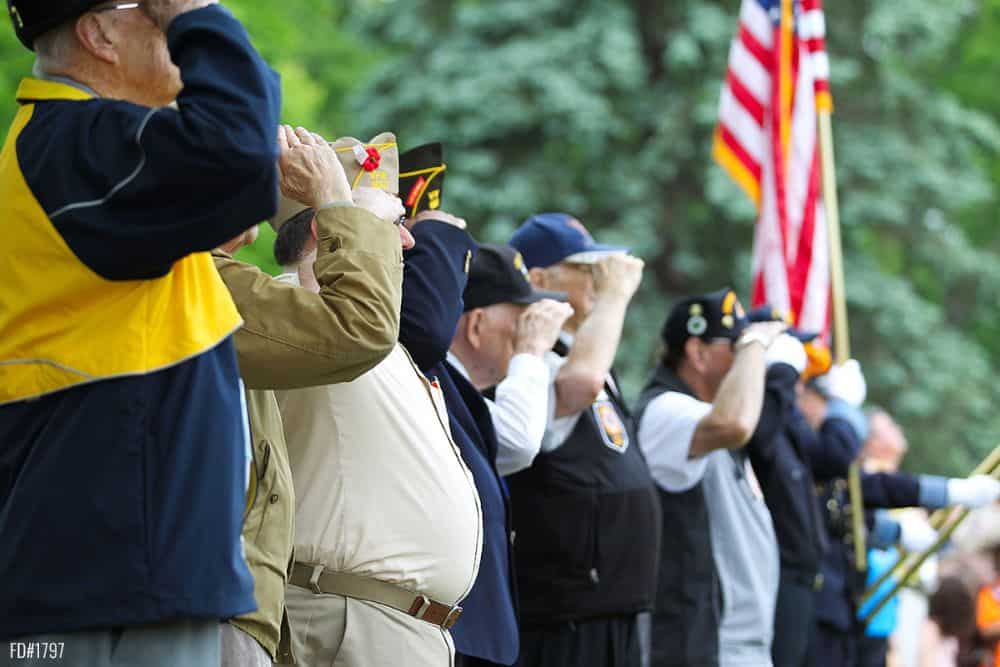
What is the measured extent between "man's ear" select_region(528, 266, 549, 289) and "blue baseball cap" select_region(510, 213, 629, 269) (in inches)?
0.9

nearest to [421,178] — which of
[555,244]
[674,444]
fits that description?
[555,244]

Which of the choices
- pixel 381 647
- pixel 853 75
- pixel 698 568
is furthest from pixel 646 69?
pixel 381 647

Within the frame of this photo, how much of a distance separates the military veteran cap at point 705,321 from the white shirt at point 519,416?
6.58ft

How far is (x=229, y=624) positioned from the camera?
3.17 meters

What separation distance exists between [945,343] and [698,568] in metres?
9.96

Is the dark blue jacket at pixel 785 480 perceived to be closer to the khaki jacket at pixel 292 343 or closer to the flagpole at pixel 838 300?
the flagpole at pixel 838 300

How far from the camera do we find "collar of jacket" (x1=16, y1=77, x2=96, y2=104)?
2.84 meters

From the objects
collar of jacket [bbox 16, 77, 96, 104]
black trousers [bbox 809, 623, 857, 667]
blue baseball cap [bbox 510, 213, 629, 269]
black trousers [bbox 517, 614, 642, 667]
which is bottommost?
black trousers [bbox 809, 623, 857, 667]

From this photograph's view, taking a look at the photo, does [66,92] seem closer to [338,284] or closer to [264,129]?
[264,129]

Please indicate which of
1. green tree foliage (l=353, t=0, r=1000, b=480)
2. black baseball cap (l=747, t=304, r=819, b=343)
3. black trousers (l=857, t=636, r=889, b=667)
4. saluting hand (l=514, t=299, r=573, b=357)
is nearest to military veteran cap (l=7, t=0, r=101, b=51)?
saluting hand (l=514, t=299, r=573, b=357)

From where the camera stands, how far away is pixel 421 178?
4656mm

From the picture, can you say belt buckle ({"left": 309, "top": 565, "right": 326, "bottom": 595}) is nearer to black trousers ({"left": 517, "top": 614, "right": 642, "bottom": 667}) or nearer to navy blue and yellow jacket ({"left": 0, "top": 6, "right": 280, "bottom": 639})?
navy blue and yellow jacket ({"left": 0, "top": 6, "right": 280, "bottom": 639})

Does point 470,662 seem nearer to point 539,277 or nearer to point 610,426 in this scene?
point 610,426

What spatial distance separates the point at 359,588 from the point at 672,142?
1221cm
